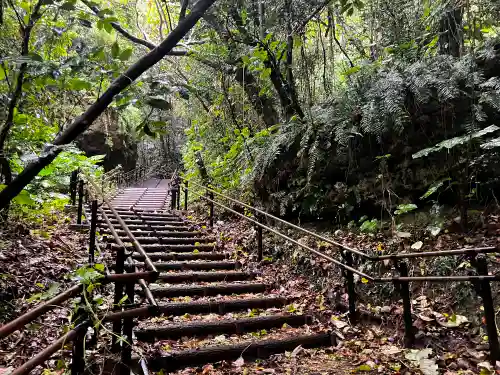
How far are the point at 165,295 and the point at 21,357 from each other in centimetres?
171

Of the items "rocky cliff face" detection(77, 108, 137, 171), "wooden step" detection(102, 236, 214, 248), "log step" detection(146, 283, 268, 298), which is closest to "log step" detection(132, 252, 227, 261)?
"wooden step" detection(102, 236, 214, 248)

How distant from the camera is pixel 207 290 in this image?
15.1ft

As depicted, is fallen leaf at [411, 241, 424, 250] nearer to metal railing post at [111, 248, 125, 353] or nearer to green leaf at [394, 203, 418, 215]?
green leaf at [394, 203, 418, 215]

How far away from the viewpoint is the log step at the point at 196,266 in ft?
17.3

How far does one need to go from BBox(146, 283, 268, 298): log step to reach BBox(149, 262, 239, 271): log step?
79 centimetres

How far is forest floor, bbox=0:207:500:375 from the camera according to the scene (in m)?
2.93

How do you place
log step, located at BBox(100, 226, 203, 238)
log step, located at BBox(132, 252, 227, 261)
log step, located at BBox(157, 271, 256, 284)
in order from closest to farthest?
1. log step, located at BBox(157, 271, 256, 284)
2. log step, located at BBox(132, 252, 227, 261)
3. log step, located at BBox(100, 226, 203, 238)

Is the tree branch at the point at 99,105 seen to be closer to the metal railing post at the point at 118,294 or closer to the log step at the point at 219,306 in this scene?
the metal railing post at the point at 118,294

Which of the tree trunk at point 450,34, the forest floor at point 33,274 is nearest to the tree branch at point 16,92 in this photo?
the forest floor at point 33,274

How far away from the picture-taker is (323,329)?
3.84m

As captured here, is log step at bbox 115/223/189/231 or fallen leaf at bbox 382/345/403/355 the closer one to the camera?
fallen leaf at bbox 382/345/403/355

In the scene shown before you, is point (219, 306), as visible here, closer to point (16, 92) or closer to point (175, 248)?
point (175, 248)

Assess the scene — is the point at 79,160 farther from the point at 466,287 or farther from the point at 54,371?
the point at 466,287

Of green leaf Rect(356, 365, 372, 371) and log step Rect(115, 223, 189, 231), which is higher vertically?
log step Rect(115, 223, 189, 231)
